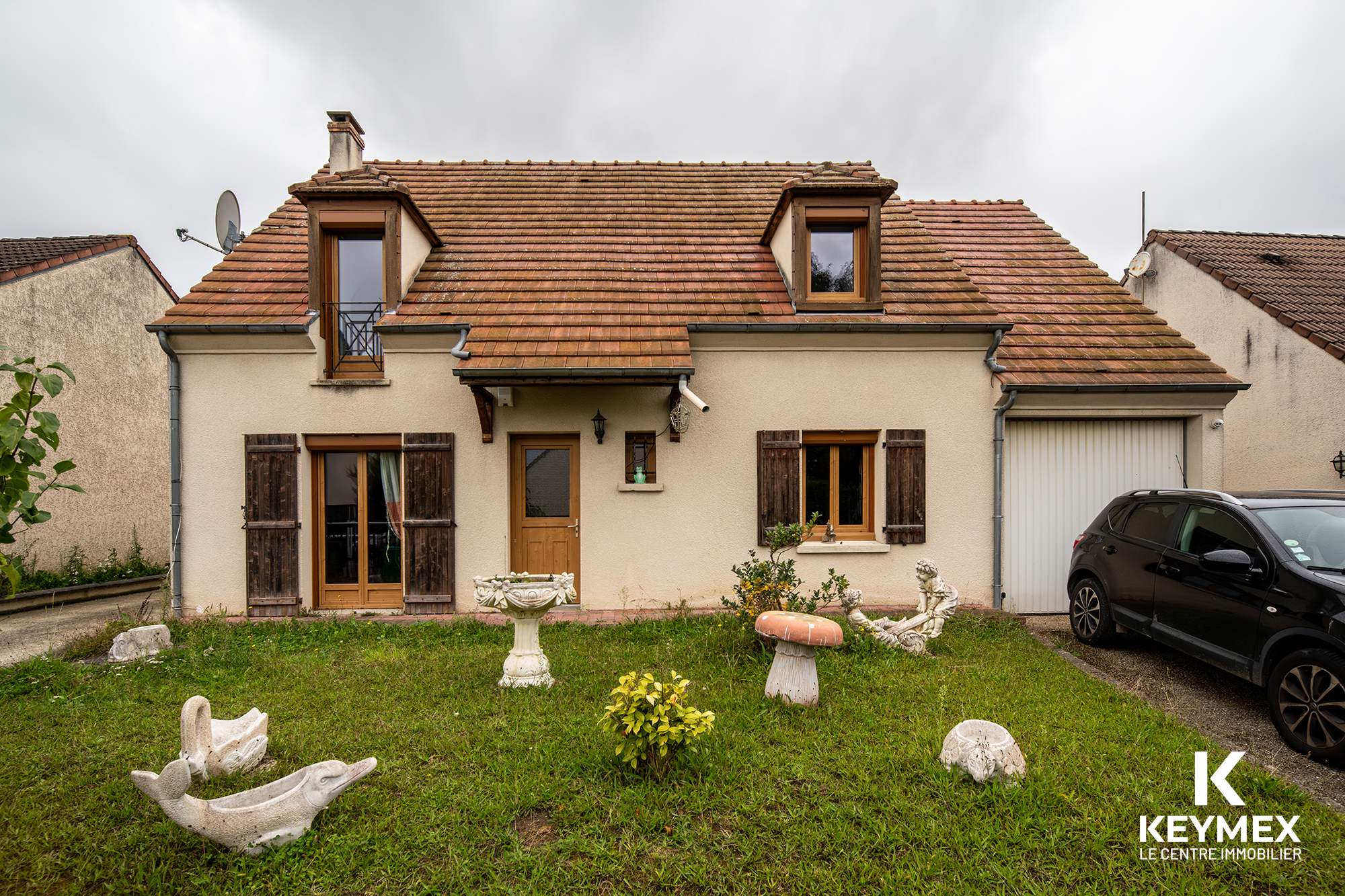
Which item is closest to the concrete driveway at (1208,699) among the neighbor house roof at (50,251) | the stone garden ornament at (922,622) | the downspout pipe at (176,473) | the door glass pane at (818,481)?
the stone garden ornament at (922,622)

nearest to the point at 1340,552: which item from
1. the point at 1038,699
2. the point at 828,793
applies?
the point at 1038,699

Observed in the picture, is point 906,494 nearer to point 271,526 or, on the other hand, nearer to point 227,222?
point 271,526

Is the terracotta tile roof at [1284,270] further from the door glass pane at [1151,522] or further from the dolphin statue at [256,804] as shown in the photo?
the dolphin statue at [256,804]

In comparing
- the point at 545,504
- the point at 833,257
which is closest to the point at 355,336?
the point at 545,504

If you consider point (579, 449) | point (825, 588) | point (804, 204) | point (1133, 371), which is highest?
point (804, 204)

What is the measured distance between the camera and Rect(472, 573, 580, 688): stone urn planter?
504 centimetres

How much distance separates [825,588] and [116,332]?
13623mm

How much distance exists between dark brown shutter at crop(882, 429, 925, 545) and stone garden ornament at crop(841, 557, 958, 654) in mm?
1529

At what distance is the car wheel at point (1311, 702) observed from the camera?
387cm

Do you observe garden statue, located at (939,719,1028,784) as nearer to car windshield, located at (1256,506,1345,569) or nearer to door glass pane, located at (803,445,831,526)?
car windshield, located at (1256,506,1345,569)

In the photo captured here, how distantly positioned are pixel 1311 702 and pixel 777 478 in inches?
185

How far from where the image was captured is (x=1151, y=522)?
575 cm

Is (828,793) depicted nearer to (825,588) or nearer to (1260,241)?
(825,588)

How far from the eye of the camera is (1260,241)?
12.1m
